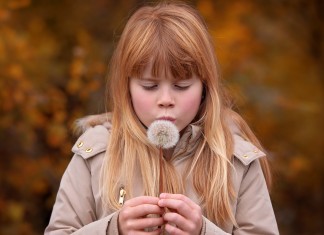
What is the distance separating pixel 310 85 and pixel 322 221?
123 cm

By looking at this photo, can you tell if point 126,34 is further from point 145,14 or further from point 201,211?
point 201,211

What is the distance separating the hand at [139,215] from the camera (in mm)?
2807

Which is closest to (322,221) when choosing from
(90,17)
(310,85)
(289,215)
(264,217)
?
(289,215)

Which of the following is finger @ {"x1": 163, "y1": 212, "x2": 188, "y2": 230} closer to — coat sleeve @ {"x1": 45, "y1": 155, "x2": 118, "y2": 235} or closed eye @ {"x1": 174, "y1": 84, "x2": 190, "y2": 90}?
coat sleeve @ {"x1": 45, "y1": 155, "x2": 118, "y2": 235}

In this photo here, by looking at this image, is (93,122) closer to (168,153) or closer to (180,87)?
(168,153)

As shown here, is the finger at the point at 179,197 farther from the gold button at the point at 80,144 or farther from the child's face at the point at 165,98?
the gold button at the point at 80,144

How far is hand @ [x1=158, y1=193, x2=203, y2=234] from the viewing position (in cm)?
279

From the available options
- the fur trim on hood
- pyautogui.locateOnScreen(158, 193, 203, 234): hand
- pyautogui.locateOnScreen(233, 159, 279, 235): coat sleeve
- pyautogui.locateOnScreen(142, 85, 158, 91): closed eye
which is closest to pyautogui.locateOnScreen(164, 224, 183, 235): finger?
pyautogui.locateOnScreen(158, 193, 203, 234): hand

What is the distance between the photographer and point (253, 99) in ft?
22.7

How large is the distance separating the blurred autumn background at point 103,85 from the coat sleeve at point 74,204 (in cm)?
207

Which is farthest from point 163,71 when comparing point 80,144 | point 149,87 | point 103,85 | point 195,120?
point 103,85

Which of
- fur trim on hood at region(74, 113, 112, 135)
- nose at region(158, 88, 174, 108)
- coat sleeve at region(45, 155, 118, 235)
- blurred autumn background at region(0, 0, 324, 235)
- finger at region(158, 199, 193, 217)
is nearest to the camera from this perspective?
finger at region(158, 199, 193, 217)

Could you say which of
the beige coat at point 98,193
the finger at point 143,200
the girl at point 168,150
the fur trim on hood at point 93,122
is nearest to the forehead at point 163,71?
the girl at point 168,150

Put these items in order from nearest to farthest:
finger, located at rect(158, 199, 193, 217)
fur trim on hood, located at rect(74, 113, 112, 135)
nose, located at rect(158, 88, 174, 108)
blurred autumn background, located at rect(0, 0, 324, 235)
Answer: finger, located at rect(158, 199, 193, 217)
nose, located at rect(158, 88, 174, 108)
fur trim on hood, located at rect(74, 113, 112, 135)
blurred autumn background, located at rect(0, 0, 324, 235)
